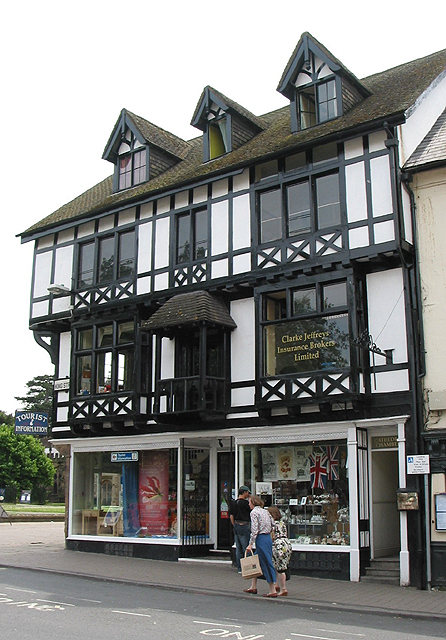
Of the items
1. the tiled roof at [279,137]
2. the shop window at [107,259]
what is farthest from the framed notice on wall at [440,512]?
the shop window at [107,259]

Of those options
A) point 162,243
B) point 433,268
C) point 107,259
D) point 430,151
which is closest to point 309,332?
point 433,268

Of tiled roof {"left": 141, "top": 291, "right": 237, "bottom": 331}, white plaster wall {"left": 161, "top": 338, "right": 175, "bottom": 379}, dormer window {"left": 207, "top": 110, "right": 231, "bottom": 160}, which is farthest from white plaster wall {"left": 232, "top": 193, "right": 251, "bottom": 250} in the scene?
white plaster wall {"left": 161, "top": 338, "right": 175, "bottom": 379}

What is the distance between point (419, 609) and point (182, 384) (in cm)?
895

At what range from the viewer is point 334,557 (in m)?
16.6

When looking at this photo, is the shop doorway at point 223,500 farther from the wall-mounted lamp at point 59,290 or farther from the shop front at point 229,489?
the wall-mounted lamp at point 59,290

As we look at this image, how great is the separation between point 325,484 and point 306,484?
1.83 ft

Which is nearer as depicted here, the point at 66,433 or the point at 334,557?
the point at 334,557

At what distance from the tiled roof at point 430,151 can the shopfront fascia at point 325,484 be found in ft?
19.4

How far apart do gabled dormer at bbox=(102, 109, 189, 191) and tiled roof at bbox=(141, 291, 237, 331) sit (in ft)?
18.0

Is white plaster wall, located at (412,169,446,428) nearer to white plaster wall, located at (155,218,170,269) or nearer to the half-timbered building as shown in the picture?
the half-timbered building

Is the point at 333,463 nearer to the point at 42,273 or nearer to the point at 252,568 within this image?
the point at 252,568

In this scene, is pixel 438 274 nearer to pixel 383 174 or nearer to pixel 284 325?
pixel 383 174

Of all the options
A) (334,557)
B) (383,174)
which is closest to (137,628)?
(334,557)

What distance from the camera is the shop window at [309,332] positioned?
1719 cm
